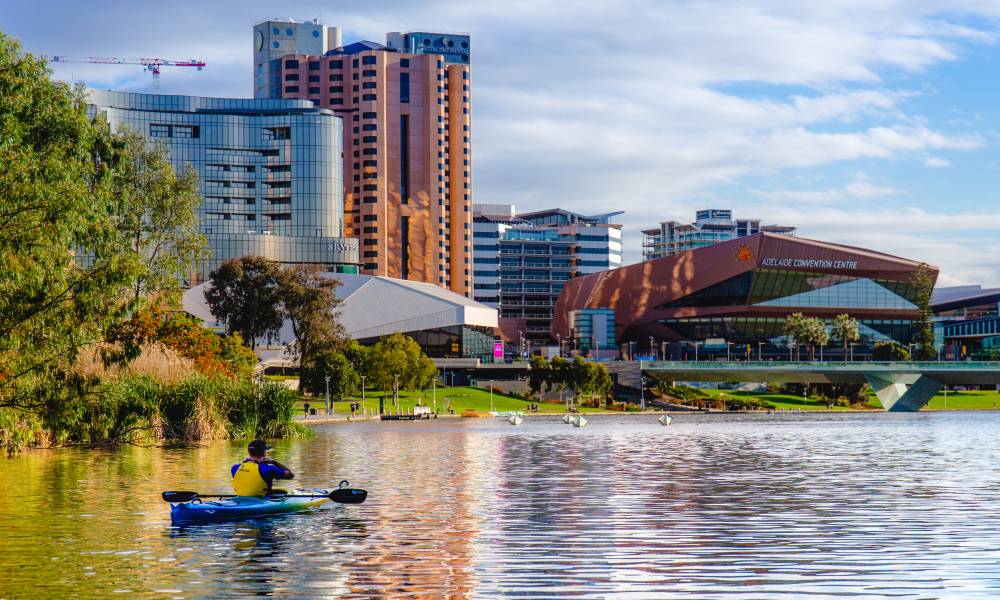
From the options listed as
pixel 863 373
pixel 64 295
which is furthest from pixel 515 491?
pixel 863 373

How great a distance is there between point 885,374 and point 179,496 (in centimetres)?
14253

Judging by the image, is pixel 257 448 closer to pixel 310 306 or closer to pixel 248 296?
pixel 310 306

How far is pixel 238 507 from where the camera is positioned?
3359 centimetres

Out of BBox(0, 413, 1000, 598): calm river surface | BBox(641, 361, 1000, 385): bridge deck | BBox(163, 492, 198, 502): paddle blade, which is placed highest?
BBox(641, 361, 1000, 385): bridge deck

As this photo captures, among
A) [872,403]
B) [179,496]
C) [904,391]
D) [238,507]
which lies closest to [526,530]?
[238,507]

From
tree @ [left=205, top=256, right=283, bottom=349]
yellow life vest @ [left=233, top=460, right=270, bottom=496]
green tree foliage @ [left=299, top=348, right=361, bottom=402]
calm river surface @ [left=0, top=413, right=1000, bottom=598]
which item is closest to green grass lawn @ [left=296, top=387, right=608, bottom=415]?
green tree foliage @ [left=299, top=348, right=361, bottom=402]

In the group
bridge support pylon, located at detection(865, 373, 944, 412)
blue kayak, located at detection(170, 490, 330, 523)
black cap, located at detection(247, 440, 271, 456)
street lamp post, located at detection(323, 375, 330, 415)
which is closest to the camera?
blue kayak, located at detection(170, 490, 330, 523)

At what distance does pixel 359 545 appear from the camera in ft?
94.2

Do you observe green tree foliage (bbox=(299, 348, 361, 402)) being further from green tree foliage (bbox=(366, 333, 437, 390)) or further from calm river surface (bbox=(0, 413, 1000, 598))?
calm river surface (bbox=(0, 413, 1000, 598))

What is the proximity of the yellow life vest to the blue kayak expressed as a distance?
1.24 ft

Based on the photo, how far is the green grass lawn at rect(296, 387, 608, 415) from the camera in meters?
151

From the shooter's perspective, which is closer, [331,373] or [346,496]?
[346,496]

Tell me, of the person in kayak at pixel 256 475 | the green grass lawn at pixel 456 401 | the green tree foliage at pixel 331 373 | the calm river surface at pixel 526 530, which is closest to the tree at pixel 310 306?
the green tree foliage at pixel 331 373

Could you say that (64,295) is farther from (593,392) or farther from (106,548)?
(593,392)
